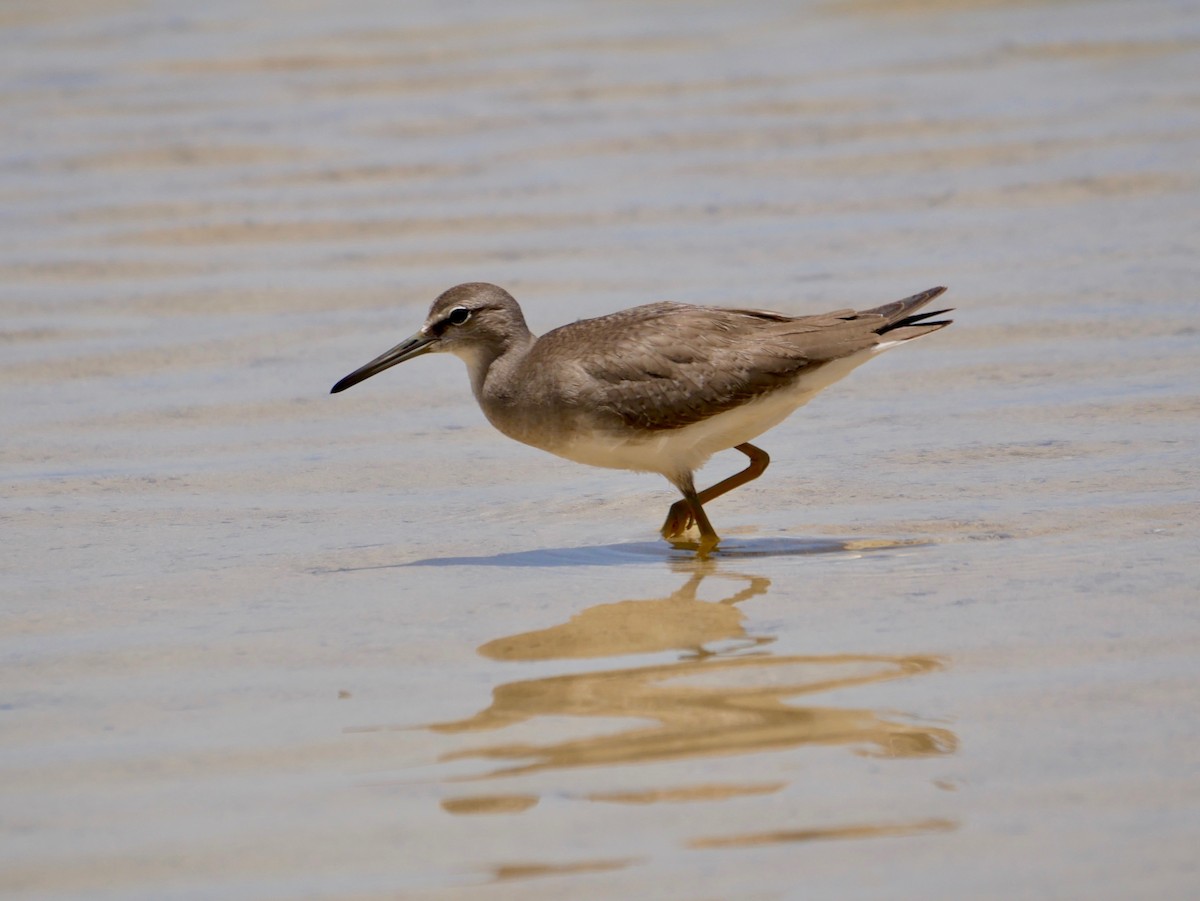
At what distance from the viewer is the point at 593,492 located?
24.9ft

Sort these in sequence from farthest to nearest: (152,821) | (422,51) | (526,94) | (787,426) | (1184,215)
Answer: (422,51) < (526,94) < (1184,215) < (787,426) < (152,821)

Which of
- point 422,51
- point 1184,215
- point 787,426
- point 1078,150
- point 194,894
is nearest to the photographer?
point 194,894

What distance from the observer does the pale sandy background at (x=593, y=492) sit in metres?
4.25

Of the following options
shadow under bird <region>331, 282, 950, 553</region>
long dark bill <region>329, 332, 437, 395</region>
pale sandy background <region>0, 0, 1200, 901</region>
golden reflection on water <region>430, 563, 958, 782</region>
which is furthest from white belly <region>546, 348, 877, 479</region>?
golden reflection on water <region>430, 563, 958, 782</region>

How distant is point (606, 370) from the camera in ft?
22.7

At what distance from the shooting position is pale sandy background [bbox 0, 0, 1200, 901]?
14.0 feet

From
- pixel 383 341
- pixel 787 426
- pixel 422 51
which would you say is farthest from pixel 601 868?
pixel 422 51

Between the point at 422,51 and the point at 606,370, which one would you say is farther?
the point at 422,51

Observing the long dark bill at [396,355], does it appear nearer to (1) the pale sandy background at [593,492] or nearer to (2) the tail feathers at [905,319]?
(1) the pale sandy background at [593,492]

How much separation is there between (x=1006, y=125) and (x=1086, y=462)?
5.77m

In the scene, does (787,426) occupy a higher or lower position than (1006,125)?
lower

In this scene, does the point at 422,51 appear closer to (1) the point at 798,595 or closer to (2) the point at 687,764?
(1) the point at 798,595

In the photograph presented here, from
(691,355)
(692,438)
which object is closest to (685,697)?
(692,438)

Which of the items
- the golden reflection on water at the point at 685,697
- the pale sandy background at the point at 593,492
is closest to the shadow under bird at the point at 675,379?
the pale sandy background at the point at 593,492
